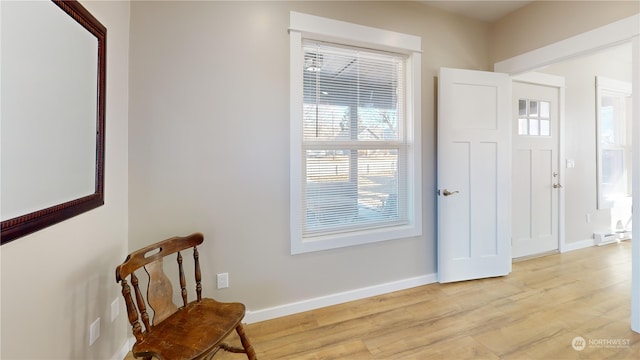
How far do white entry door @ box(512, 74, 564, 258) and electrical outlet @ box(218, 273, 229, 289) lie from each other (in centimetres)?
322

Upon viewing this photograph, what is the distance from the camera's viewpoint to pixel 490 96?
272 centimetres

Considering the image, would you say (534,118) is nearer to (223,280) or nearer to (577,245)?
(577,245)

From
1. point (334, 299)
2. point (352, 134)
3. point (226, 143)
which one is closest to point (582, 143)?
point (352, 134)

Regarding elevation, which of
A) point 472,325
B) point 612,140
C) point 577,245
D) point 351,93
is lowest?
point 472,325

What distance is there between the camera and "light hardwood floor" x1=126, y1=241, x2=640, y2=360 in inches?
67.3

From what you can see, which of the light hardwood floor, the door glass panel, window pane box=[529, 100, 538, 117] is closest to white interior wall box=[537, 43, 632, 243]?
the door glass panel

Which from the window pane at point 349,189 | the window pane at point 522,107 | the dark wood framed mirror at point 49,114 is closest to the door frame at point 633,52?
the window pane at point 522,107

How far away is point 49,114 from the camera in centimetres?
104

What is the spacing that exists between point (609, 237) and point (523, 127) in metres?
2.18

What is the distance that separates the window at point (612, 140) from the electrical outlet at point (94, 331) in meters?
5.50

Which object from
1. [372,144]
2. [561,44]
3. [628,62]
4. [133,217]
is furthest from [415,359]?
[628,62]

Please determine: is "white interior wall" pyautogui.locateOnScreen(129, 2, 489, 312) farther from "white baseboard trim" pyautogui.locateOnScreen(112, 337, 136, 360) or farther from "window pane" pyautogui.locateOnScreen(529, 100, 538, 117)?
"window pane" pyautogui.locateOnScreen(529, 100, 538, 117)

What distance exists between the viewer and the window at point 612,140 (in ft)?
12.3

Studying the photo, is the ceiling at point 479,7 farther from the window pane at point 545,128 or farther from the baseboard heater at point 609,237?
the baseboard heater at point 609,237
